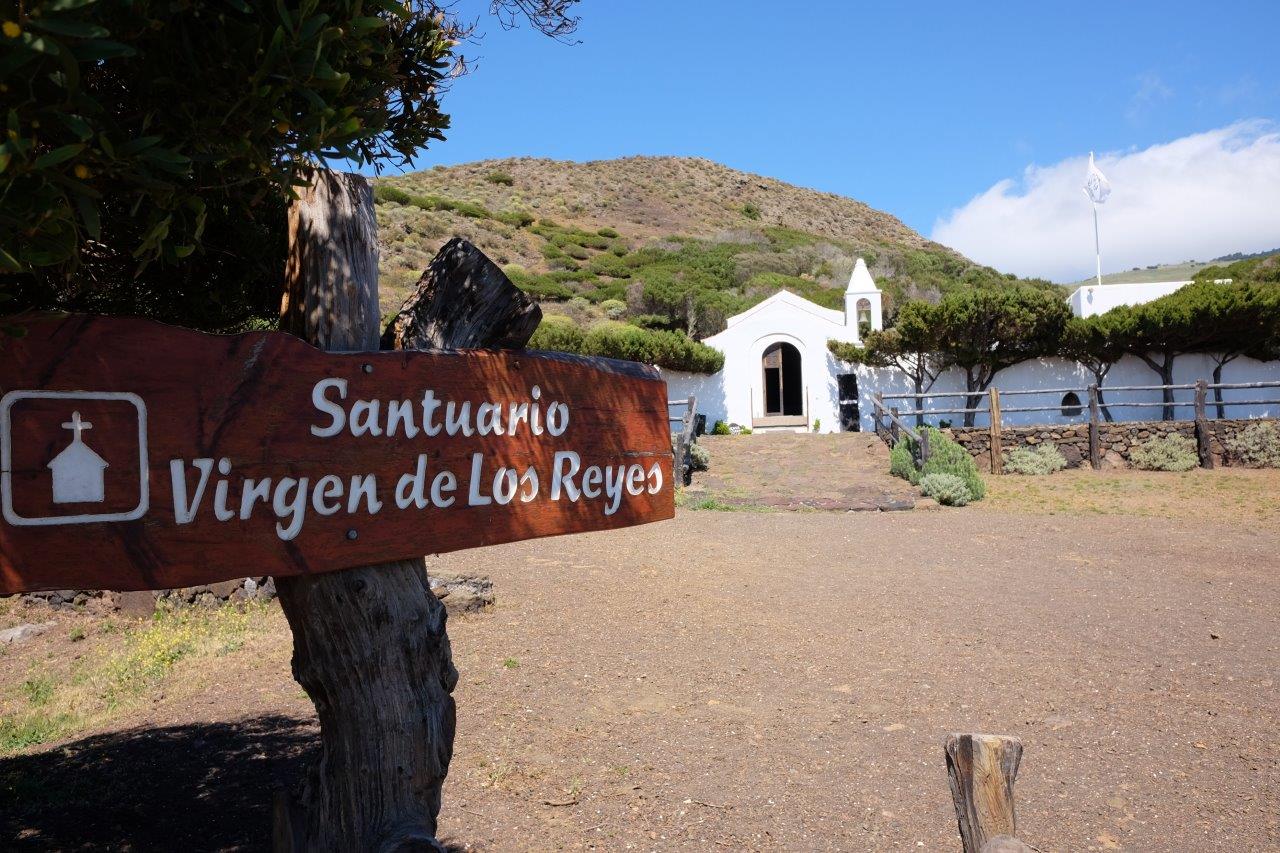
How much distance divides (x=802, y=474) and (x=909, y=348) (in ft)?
23.4

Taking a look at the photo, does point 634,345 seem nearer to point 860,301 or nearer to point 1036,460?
point 860,301

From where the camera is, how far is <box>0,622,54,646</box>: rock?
7594mm

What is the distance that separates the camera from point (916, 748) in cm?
456

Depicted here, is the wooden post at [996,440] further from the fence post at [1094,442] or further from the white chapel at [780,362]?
the white chapel at [780,362]

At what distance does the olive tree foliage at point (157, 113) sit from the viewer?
1239 mm

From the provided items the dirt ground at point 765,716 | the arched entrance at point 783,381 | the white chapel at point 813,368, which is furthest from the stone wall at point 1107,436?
the dirt ground at point 765,716

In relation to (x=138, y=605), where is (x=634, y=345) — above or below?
above

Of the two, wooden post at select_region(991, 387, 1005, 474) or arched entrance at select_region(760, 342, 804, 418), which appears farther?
arched entrance at select_region(760, 342, 804, 418)

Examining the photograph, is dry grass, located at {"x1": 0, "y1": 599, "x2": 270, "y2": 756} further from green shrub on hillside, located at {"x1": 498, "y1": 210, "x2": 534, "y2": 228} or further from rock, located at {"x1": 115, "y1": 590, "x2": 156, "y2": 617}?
green shrub on hillside, located at {"x1": 498, "y1": 210, "x2": 534, "y2": 228}

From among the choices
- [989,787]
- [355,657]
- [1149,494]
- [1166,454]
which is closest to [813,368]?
[1166,454]

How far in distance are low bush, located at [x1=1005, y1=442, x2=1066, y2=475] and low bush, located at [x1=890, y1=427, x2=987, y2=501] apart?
1.85 m

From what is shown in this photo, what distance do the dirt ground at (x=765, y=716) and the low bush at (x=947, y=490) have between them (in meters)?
4.71

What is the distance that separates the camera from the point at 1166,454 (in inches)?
685

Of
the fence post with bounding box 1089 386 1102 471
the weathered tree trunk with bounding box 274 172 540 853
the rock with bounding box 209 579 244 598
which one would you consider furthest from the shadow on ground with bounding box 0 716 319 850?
the fence post with bounding box 1089 386 1102 471
